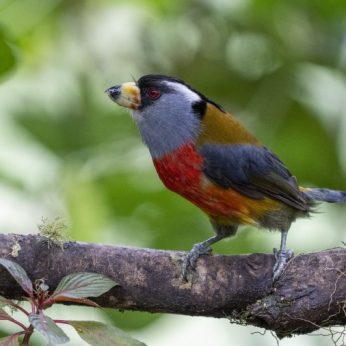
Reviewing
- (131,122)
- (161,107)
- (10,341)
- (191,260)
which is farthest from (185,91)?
(10,341)

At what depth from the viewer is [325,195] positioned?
313cm

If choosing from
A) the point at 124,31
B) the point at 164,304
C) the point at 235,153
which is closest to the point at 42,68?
the point at 124,31

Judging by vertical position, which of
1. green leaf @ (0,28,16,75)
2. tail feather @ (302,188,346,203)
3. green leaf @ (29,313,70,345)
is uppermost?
green leaf @ (0,28,16,75)

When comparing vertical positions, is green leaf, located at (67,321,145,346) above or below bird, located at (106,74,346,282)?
below

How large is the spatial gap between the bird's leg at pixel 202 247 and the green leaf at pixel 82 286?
59 centimetres

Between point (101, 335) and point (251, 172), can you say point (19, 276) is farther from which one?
point (251, 172)

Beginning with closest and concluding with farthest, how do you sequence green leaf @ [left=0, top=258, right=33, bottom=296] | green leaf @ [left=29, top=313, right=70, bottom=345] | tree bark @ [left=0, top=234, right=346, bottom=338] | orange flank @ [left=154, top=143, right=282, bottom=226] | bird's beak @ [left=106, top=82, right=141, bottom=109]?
green leaf @ [left=29, top=313, right=70, bottom=345] < green leaf @ [left=0, top=258, right=33, bottom=296] < tree bark @ [left=0, top=234, right=346, bottom=338] < orange flank @ [left=154, top=143, right=282, bottom=226] < bird's beak @ [left=106, top=82, right=141, bottom=109]

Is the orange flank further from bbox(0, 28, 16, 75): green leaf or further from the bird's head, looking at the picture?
bbox(0, 28, 16, 75): green leaf

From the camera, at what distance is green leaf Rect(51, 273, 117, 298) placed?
170cm

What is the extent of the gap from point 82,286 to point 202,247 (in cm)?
92

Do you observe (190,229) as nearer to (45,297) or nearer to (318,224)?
(318,224)

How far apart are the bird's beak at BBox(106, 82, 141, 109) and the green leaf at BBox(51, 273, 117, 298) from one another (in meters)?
1.24

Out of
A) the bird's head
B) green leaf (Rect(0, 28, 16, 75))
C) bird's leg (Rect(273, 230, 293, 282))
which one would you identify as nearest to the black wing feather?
the bird's head

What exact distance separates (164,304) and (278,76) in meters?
1.47
